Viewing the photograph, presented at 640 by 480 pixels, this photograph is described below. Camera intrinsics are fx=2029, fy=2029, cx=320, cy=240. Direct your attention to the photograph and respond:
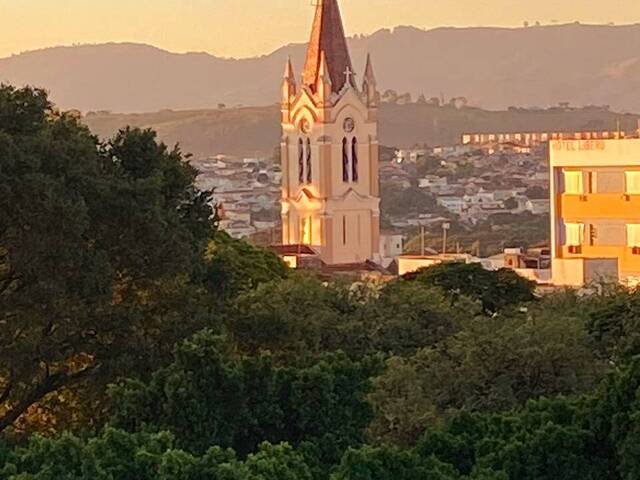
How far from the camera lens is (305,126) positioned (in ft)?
262

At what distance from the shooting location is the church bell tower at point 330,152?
3083 inches

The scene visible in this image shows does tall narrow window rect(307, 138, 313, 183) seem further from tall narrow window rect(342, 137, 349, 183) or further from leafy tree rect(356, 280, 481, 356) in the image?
leafy tree rect(356, 280, 481, 356)

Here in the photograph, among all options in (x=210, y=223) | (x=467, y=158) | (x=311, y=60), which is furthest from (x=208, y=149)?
(x=210, y=223)

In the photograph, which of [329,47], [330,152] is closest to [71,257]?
[329,47]

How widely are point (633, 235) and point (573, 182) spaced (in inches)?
81.4

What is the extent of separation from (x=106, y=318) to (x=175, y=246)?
1.02m

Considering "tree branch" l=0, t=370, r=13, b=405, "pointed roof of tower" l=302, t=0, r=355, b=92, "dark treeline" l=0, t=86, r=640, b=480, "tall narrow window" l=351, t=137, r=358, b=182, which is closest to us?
"dark treeline" l=0, t=86, r=640, b=480

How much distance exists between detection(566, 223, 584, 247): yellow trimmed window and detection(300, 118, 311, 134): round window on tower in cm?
3545

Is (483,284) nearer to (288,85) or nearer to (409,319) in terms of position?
(409,319)

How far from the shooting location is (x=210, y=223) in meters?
21.1

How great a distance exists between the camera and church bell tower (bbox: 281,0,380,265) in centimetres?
7831

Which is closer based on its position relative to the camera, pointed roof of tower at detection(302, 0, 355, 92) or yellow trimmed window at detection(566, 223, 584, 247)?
yellow trimmed window at detection(566, 223, 584, 247)

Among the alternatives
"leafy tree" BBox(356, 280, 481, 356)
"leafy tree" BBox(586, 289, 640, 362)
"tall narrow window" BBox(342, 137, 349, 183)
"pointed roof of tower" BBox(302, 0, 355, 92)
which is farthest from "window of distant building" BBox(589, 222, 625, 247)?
"tall narrow window" BBox(342, 137, 349, 183)

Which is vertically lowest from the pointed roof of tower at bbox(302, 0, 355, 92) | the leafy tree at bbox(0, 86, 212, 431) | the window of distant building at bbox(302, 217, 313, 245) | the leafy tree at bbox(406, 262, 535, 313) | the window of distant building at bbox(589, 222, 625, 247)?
the window of distant building at bbox(302, 217, 313, 245)
